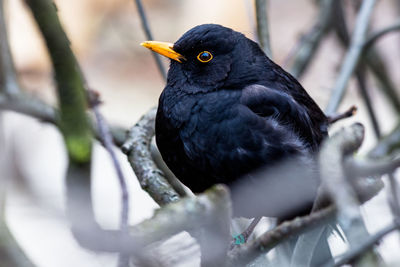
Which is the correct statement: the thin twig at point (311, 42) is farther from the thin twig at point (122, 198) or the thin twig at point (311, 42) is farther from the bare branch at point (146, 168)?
the thin twig at point (122, 198)

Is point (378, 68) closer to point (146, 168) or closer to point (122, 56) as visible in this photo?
point (146, 168)

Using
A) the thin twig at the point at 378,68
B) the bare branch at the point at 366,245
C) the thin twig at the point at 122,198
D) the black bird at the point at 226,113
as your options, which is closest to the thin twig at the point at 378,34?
Answer: the thin twig at the point at 378,68

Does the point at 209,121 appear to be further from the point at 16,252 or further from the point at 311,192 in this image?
the point at 16,252

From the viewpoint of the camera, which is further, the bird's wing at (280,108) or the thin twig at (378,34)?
the thin twig at (378,34)

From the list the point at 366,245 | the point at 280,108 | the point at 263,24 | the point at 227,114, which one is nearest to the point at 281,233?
the point at 366,245

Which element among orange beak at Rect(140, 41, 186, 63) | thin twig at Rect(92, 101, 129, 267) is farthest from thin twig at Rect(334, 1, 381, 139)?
thin twig at Rect(92, 101, 129, 267)

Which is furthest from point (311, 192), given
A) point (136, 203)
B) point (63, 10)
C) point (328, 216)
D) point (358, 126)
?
point (63, 10)
